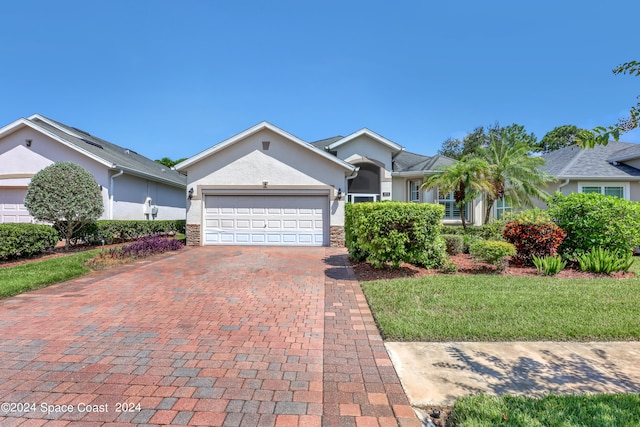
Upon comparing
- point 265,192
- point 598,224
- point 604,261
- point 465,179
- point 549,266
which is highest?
point 465,179

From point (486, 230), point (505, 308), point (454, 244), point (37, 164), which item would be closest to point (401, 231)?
point (505, 308)

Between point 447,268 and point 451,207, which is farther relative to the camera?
point 451,207

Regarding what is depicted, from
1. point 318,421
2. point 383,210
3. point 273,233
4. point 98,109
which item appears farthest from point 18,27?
point 318,421

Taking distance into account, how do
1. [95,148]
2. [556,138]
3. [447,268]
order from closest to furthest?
[447,268] → [95,148] → [556,138]

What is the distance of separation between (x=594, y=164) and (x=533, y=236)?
11918mm

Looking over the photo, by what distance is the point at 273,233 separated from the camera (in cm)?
1323

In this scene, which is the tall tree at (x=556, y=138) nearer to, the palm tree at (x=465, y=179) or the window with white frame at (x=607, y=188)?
the window with white frame at (x=607, y=188)

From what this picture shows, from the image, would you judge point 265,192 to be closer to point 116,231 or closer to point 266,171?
point 266,171

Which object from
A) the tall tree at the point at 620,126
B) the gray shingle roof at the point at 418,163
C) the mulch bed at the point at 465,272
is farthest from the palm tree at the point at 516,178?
the tall tree at the point at 620,126

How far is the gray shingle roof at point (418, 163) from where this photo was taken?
16.4 meters

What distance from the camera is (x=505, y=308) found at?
493 centimetres

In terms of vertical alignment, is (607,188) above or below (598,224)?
above

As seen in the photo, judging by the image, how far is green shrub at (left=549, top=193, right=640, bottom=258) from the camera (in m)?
7.90

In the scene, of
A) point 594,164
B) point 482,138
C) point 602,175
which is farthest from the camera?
point 482,138
